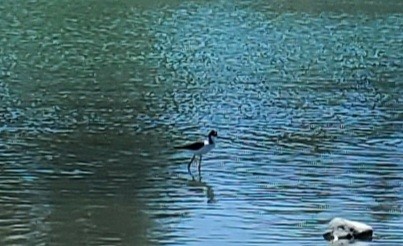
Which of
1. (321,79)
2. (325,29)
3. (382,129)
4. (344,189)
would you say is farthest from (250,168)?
(325,29)

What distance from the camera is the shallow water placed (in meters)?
14.8

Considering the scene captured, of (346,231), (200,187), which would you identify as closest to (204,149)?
(200,187)

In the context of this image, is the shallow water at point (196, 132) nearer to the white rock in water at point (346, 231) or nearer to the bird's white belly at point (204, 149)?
the white rock in water at point (346, 231)

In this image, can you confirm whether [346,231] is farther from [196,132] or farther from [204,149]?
[196,132]

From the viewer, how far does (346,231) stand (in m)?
13.6

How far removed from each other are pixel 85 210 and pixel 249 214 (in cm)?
210

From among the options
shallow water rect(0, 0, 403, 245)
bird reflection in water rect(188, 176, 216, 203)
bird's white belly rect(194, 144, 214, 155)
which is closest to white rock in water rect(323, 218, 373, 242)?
shallow water rect(0, 0, 403, 245)

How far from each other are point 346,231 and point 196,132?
799 cm

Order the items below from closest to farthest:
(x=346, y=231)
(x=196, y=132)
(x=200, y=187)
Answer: (x=346, y=231) → (x=200, y=187) → (x=196, y=132)

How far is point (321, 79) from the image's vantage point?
28.8 m

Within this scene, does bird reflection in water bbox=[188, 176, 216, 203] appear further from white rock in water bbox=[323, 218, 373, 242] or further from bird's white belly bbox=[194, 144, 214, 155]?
white rock in water bbox=[323, 218, 373, 242]

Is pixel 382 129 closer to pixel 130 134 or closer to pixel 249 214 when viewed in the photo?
pixel 130 134

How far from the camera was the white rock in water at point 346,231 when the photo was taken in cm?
1355

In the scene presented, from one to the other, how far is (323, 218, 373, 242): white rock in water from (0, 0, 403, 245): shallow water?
0.16m
